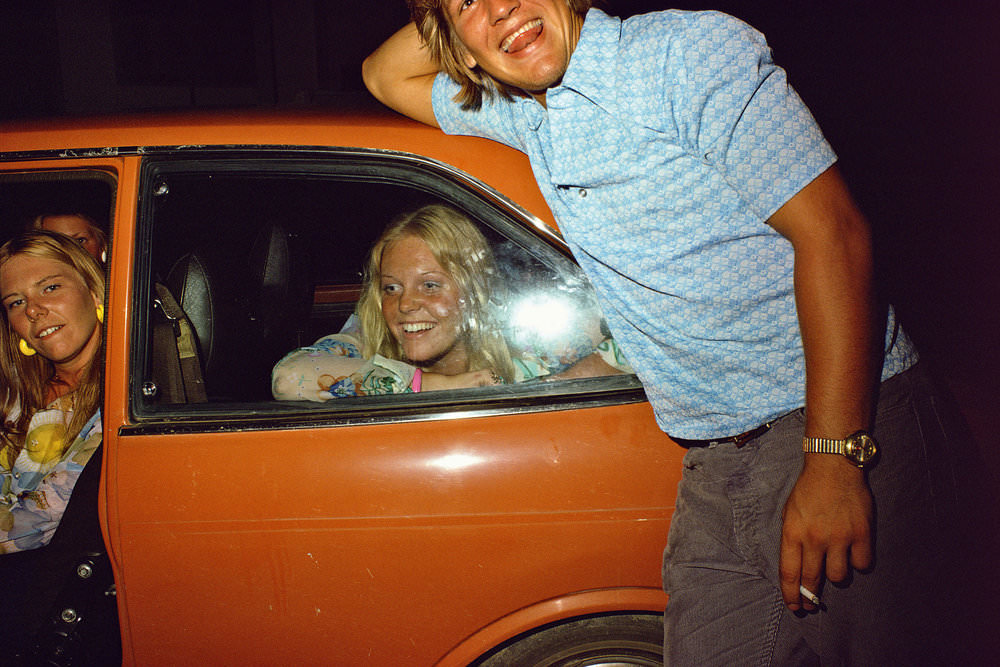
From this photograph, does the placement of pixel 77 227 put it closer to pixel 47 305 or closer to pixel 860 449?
Answer: pixel 47 305

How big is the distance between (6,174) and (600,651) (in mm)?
1855

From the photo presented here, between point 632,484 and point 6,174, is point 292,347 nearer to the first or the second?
point 6,174

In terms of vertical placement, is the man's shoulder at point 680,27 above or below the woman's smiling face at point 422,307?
above

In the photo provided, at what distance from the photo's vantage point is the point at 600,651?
5.13ft

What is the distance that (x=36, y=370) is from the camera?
2.19 m

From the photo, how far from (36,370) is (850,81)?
679 centimetres

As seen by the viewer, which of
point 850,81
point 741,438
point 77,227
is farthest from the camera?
point 850,81

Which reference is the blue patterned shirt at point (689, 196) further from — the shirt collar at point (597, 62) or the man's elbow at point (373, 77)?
the man's elbow at point (373, 77)

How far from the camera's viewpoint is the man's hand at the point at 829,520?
3.71ft

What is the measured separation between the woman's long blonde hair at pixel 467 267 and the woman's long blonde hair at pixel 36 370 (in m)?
0.98

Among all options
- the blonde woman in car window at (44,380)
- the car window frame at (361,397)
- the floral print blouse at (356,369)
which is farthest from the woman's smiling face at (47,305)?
the floral print blouse at (356,369)

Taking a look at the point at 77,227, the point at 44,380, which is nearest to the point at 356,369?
the point at 44,380

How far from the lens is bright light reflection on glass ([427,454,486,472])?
1.43 m

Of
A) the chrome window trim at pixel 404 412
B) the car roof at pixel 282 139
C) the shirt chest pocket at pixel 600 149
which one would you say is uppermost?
the car roof at pixel 282 139
